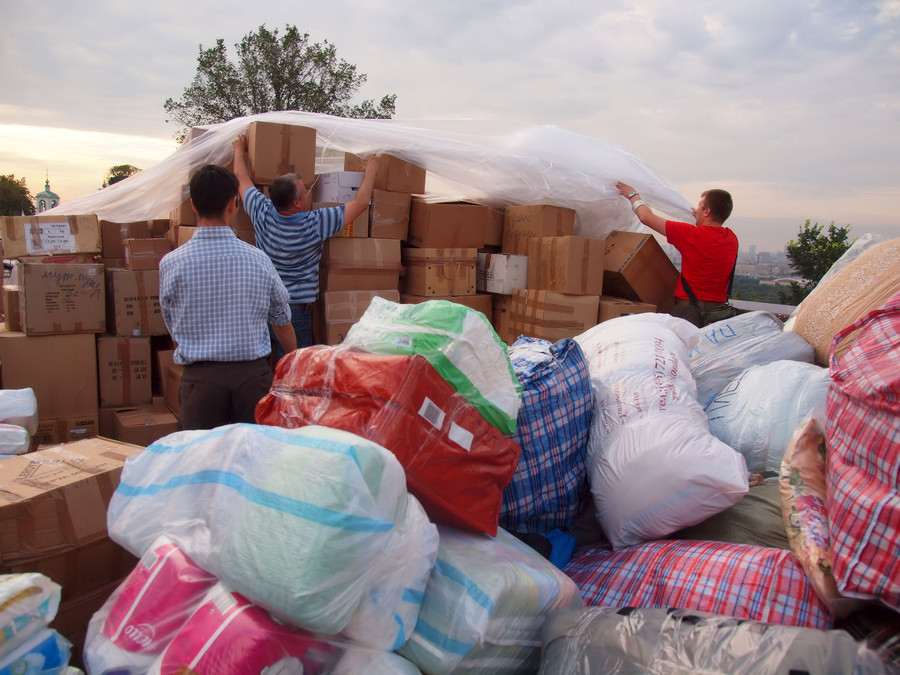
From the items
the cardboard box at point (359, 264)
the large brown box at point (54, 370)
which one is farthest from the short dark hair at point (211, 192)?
the large brown box at point (54, 370)

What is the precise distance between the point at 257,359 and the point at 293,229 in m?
1.29

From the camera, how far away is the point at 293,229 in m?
3.43

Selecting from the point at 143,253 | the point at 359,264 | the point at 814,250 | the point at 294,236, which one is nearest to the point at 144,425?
the point at 143,253

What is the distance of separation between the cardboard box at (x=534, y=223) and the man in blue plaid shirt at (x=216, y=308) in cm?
206

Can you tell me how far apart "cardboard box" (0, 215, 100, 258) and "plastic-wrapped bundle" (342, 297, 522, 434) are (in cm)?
305

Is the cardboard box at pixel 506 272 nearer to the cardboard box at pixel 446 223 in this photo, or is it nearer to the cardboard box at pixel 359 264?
the cardboard box at pixel 446 223

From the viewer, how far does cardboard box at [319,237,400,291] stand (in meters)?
3.76

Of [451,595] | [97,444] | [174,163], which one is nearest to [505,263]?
[174,163]

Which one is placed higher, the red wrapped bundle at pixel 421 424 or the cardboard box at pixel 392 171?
the cardboard box at pixel 392 171

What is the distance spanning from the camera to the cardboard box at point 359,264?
376 centimetres

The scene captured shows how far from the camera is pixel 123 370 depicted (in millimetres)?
3924

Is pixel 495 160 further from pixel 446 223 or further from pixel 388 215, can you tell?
pixel 388 215

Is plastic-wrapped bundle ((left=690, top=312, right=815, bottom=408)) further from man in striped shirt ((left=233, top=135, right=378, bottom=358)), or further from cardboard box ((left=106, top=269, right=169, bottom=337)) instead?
cardboard box ((left=106, top=269, right=169, bottom=337))

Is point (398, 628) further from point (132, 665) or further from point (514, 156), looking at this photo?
point (514, 156)
